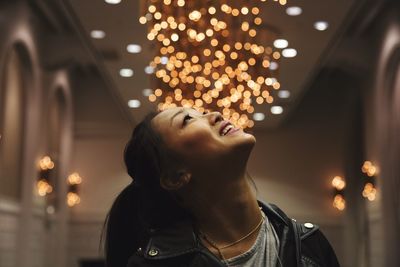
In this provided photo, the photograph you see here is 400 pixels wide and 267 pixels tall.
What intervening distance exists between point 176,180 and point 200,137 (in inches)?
5.3

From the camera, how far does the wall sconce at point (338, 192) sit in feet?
49.7

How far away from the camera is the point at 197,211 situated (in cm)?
179

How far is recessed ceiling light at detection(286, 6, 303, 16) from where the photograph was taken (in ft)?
26.7

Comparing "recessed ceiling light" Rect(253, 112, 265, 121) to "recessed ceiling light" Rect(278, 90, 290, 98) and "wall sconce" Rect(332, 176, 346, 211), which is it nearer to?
"recessed ceiling light" Rect(278, 90, 290, 98)

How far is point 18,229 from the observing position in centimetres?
1086

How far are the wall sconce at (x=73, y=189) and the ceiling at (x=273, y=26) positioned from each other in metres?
3.99

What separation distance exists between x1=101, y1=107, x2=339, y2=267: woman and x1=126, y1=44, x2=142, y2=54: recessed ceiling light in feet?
25.5

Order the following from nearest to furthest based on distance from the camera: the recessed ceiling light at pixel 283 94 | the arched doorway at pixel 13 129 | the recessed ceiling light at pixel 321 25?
the recessed ceiling light at pixel 321 25 → the arched doorway at pixel 13 129 → the recessed ceiling light at pixel 283 94

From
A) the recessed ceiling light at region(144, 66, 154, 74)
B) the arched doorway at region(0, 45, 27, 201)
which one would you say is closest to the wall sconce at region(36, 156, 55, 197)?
the arched doorway at region(0, 45, 27, 201)

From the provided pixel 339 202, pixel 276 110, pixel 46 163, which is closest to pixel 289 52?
pixel 276 110

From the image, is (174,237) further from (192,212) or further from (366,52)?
(366,52)

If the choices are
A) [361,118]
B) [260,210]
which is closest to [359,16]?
[361,118]

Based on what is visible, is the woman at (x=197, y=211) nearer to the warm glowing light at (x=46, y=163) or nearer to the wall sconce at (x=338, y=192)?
the warm glowing light at (x=46, y=163)

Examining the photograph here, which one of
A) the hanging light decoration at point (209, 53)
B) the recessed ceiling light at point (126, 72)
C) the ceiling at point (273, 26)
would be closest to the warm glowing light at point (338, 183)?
the ceiling at point (273, 26)
